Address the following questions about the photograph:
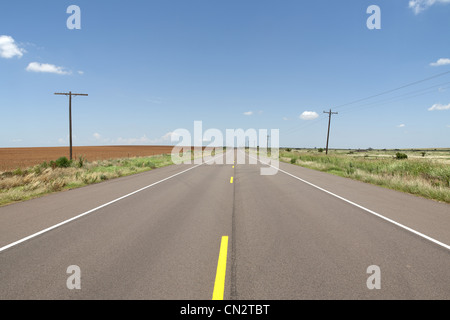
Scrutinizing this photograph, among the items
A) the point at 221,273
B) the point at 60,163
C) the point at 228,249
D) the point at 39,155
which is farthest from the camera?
the point at 39,155

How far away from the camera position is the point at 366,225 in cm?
620

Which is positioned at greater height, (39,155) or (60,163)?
(60,163)

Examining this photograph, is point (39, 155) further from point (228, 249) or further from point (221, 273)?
point (221, 273)

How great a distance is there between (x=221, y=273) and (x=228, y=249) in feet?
3.16

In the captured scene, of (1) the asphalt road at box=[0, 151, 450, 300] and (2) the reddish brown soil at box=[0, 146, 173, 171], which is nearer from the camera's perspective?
(1) the asphalt road at box=[0, 151, 450, 300]

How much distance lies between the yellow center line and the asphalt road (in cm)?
4

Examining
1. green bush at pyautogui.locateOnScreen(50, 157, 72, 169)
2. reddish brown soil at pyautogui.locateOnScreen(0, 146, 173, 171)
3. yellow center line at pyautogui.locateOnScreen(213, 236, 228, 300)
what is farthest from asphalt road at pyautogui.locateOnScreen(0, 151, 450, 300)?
reddish brown soil at pyautogui.locateOnScreen(0, 146, 173, 171)

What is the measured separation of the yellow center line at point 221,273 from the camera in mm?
3162

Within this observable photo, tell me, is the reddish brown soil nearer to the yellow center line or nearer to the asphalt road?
the asphalt road

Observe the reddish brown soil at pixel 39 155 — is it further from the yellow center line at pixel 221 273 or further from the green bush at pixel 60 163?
the yellow center line at pixel 221 273

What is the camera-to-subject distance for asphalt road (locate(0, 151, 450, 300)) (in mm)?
3293

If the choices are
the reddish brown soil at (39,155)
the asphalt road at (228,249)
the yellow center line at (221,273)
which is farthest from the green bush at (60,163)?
the yellow center line at (221,273)

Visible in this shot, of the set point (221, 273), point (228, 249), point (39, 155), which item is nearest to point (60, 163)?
point (228, 249)

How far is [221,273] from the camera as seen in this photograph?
12.1 feet
